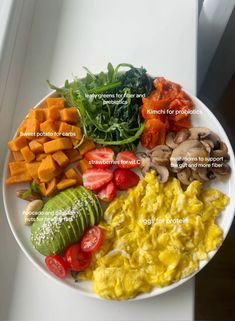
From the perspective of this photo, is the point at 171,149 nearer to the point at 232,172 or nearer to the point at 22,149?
the point at 232,172

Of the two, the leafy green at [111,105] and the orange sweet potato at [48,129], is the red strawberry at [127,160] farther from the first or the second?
the orange sweet potato at [48,129]

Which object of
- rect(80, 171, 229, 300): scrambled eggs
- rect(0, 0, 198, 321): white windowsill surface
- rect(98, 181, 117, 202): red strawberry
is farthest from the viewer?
rect(0, 0, 198, 321): white windowsill surface

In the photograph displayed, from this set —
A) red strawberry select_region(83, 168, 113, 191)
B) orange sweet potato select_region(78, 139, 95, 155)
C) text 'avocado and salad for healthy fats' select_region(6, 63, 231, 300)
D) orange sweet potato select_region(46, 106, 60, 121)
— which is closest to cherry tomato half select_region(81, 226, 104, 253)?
text 'avocado and salad for healthy fats' select_region(6, 63, 231, 300)

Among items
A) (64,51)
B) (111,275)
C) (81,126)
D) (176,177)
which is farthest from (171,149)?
(64,51)

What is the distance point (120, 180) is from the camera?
1.12m

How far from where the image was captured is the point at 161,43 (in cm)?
137

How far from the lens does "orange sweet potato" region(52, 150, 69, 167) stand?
1128 mm

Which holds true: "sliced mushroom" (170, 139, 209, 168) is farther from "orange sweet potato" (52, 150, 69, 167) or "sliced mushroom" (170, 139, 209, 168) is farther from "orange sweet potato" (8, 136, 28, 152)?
"orange sweet potato" (8, 136, 28, 152)

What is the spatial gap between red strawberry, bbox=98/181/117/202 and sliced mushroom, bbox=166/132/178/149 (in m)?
0.19

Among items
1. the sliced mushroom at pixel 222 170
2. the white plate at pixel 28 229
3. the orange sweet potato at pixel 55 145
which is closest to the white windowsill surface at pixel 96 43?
Answer: the white plate at pixel 28 229

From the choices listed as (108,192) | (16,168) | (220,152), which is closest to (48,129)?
(16,168)

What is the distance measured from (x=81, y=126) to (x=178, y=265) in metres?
0.46

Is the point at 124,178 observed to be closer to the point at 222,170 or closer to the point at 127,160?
the point at 127,160

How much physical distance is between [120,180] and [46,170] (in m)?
0.20
